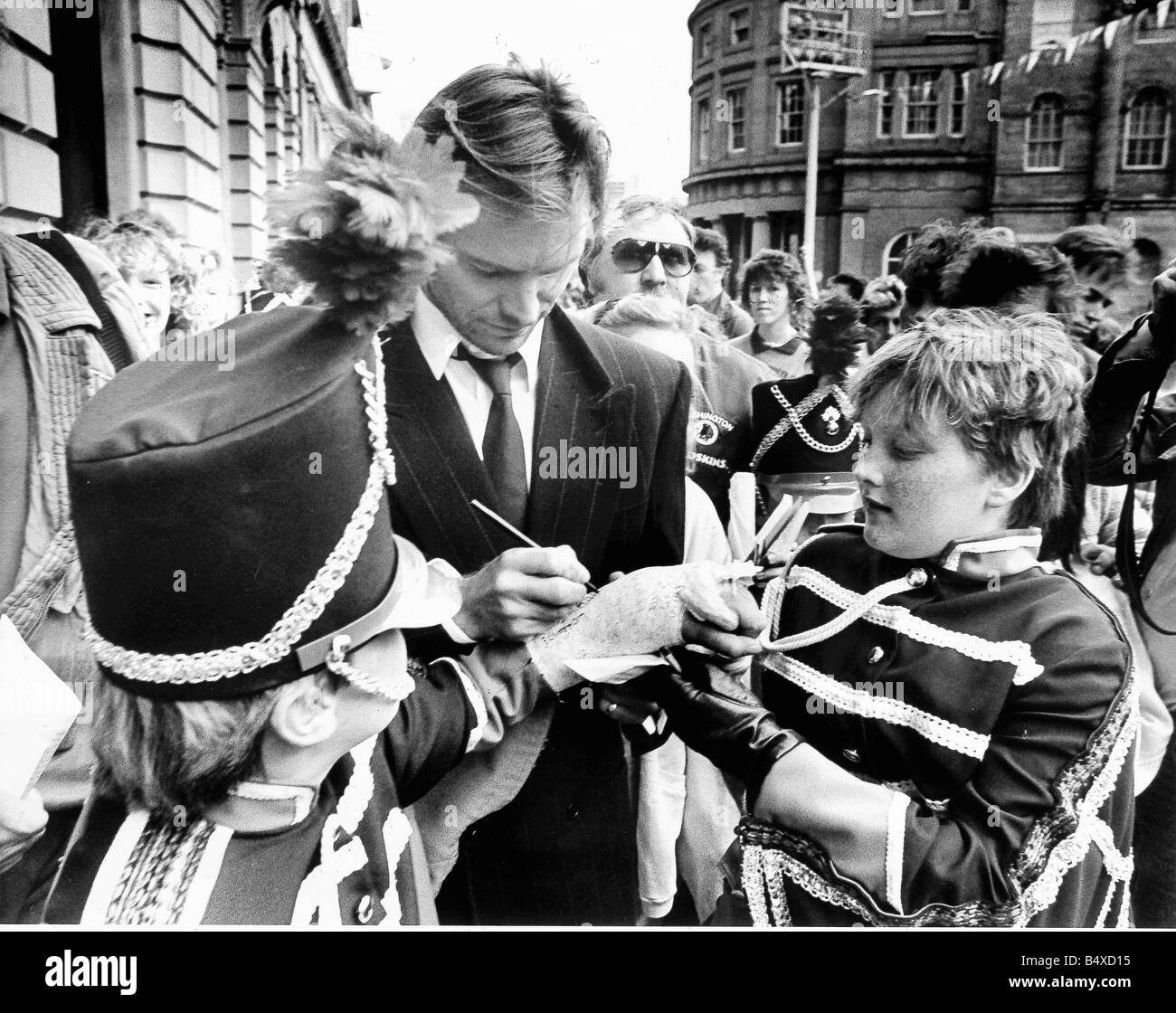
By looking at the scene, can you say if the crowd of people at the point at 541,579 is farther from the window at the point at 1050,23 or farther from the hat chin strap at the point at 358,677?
the window at the point at 1050,23

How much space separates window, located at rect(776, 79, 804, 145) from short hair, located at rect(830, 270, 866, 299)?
0.27 meters

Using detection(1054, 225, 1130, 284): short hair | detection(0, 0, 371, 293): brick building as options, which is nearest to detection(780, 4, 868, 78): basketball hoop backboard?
detection(1054, 225, 1130, 284): short hair

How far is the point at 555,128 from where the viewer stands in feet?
4.45

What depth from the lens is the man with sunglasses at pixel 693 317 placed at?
1.53m

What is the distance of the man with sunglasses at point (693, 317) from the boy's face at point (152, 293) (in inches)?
24.1

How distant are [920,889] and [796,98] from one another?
129cm

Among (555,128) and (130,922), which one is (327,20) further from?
(130,922)

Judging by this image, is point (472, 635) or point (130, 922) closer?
point (130, 922)

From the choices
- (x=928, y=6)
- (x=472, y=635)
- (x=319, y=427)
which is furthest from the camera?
(x=928, y=6)

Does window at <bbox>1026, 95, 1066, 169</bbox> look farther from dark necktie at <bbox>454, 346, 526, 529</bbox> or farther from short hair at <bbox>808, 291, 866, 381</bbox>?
dark necktie at <bbox>454, 346, 526, 529</bbox>

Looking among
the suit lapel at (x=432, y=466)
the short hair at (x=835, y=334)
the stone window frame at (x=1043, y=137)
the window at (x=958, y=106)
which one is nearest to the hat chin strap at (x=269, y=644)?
the suit lapel at (x=432, y=466)

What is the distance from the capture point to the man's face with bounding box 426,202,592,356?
1340mm
